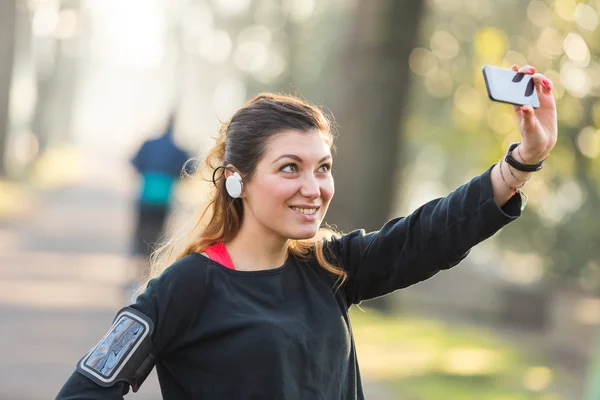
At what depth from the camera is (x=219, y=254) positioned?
10.2 ft

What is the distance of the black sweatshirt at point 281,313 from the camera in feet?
9.39

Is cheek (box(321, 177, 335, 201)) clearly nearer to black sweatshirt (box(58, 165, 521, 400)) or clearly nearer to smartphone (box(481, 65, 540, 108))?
black sweatshirt (box(58, 165, 521, 400))

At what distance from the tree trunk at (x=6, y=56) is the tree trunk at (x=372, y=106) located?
1520cm

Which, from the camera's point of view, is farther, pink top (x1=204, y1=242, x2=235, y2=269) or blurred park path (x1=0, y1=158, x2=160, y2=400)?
blurred park path (x1=0, y1=158, x2=160, y2=400)

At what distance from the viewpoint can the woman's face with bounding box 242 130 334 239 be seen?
10.1 feet

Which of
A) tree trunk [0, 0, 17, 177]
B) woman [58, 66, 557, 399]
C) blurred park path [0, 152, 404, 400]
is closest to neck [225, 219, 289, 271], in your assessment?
woman [58, 66, 557, 399]

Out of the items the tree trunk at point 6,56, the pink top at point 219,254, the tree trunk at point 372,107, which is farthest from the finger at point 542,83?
the tree trunk at point 6,56

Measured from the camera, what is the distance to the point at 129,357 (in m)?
2.81

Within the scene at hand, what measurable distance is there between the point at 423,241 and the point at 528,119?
0.48 m

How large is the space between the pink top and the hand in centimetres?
90

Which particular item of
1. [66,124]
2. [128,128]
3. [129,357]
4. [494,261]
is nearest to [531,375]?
[129,357]

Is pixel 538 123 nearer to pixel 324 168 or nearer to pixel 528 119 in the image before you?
pixel 528 119

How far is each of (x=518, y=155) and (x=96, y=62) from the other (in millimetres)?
101122

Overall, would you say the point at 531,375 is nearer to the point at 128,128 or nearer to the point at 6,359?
the point at 6,359
